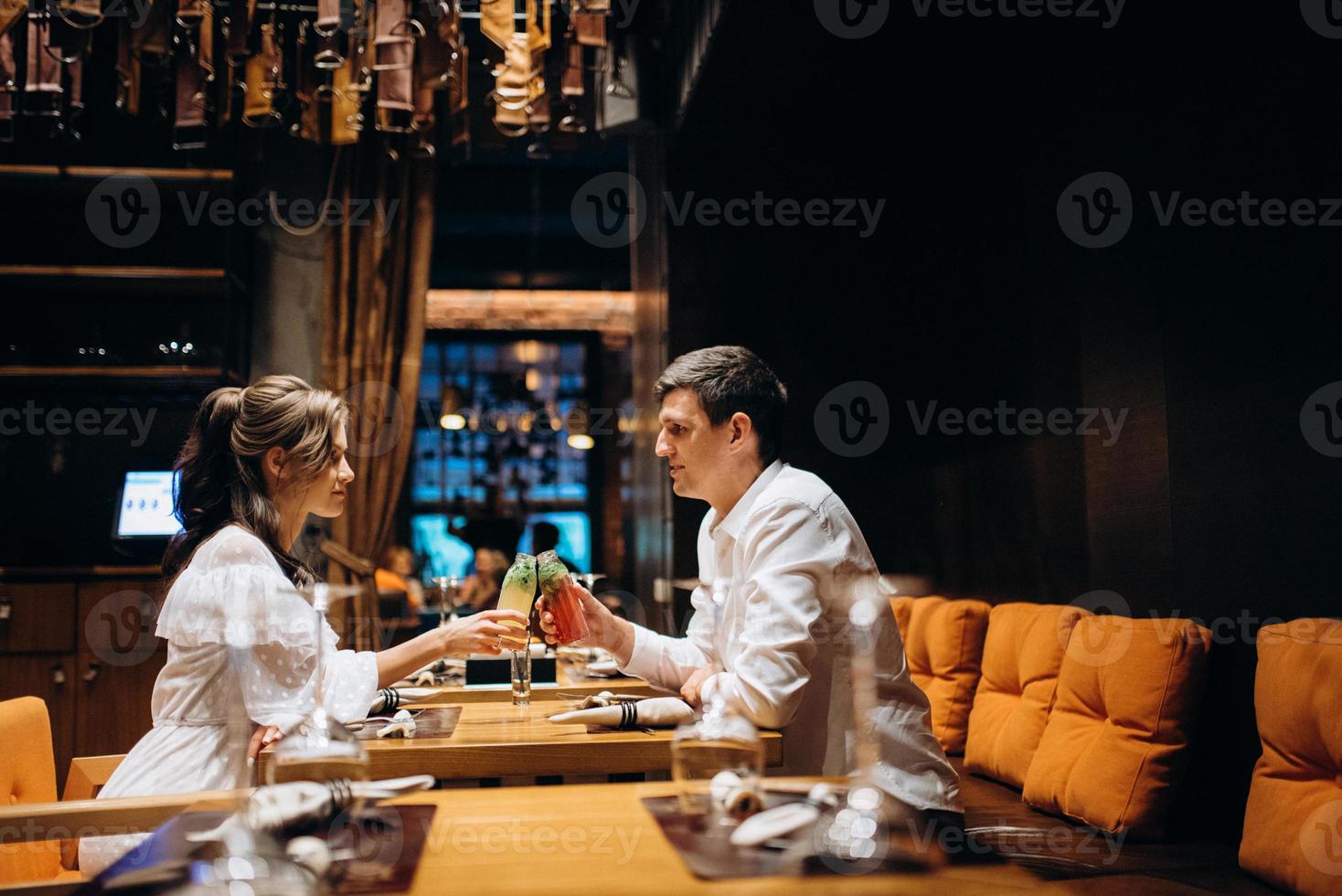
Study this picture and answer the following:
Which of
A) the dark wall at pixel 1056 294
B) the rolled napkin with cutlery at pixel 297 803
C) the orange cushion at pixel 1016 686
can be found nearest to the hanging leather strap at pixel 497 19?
the dark wall at pixel 1056 294

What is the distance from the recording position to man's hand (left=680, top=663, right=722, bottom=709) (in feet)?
6.65

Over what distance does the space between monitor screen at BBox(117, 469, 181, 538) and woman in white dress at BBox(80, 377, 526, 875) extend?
9.80 ft

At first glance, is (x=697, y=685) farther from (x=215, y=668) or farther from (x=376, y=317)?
(x=376, y=317)

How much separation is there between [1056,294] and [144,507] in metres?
3.94

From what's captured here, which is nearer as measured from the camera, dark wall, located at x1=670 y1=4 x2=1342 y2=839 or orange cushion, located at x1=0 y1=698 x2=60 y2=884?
orange cushion, located at x1=0 y1=698 x2=60 y2=884

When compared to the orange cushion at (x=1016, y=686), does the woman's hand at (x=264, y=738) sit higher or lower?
higher

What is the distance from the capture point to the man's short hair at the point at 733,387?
214 cm

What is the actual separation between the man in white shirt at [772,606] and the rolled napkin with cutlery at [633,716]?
8cm

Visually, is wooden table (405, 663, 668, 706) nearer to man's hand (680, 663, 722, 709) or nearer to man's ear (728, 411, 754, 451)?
man's hand (680, 663, 722, 709)

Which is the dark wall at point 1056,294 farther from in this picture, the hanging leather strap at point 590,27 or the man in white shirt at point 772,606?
the man in white shirt at point 772,606

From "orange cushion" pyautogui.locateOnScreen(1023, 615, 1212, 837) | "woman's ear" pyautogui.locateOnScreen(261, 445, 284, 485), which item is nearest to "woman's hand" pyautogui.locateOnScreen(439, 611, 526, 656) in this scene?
"woman's ear" pyautogui.locateOnScreen(261, 445, 284, 485)

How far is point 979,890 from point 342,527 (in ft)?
15.6

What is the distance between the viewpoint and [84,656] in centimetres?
439

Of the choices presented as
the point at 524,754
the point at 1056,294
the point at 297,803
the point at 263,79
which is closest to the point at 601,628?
the point at 524,754
